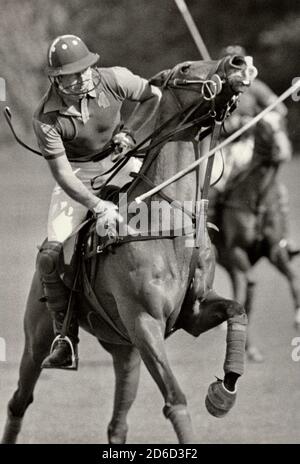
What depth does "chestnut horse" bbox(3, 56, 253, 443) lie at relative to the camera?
5.50 m

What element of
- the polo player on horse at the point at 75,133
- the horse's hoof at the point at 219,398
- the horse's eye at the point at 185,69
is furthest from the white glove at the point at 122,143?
the horse's hoof at the point at 219,398

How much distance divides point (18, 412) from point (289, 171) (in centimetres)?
1518

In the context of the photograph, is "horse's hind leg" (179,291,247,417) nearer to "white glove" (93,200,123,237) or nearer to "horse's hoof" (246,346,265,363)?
"white glove" (93,200,123,237)

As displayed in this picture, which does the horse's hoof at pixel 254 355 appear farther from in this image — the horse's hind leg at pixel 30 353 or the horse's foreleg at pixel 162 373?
the horse's foreleg at pixel 162 373

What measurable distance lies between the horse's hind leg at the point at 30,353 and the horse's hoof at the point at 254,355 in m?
3.09

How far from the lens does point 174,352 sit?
10.1 metres

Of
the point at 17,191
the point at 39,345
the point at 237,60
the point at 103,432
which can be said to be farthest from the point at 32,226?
the point at 237,60

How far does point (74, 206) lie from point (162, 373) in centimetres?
120

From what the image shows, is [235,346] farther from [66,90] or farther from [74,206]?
[66,90]

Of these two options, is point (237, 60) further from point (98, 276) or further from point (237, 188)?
point (237, 188)

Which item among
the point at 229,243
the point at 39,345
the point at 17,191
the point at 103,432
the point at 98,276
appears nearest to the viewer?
the point at 98,276

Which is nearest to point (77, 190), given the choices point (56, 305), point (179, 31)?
point (56, 305)

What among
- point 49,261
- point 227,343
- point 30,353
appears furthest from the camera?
point 30,353

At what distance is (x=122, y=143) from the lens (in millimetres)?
5750
